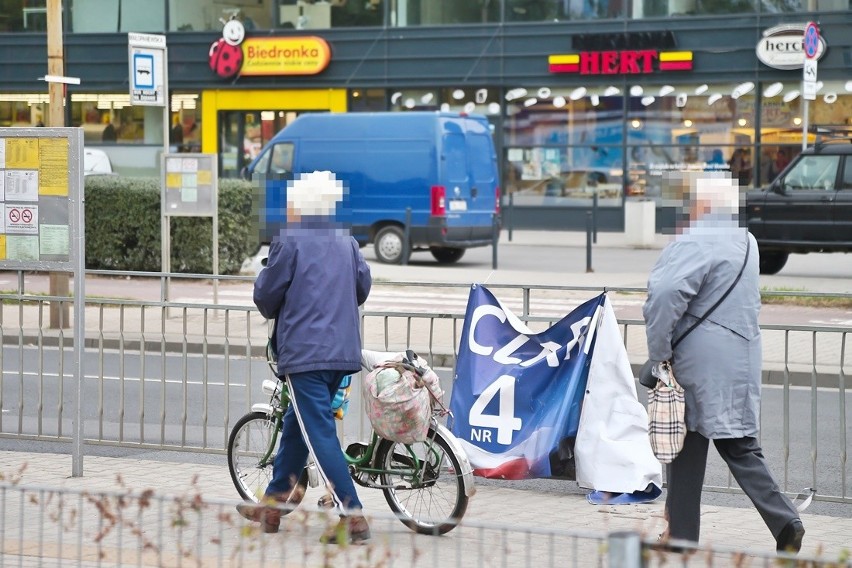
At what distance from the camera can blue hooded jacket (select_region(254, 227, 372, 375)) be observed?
618 centimetres

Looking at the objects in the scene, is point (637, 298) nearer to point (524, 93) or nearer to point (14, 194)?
point (14, 194)

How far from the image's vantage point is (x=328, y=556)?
11.4ft

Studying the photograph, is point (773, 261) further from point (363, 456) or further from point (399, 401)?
point (399, 401)

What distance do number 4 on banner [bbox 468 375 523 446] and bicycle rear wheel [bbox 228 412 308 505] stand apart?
1.09m

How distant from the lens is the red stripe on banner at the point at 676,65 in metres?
30.2

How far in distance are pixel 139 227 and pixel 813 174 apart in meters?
9.98

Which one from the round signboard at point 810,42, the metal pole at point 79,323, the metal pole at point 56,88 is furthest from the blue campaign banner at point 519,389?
the round signboard at point 810,42

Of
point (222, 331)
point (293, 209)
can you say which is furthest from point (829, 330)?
point (222, 331)

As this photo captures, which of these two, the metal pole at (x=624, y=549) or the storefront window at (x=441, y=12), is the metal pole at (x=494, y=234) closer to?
the storefront window at (x=441, y=12)

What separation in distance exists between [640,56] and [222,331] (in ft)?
70.6

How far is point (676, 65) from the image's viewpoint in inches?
1191

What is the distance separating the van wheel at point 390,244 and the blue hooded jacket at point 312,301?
16.7 m

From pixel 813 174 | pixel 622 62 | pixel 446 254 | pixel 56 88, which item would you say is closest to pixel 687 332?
pixel 56 88

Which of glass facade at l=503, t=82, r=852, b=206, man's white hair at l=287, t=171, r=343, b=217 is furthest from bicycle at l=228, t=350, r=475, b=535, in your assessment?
glass facade at l=503, t=82, r=852, b=206
